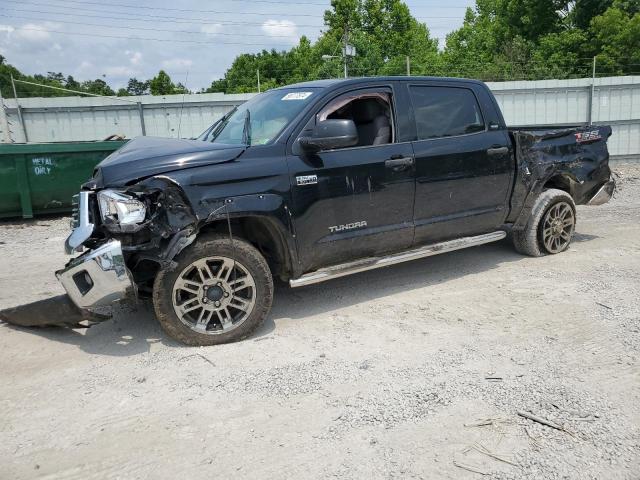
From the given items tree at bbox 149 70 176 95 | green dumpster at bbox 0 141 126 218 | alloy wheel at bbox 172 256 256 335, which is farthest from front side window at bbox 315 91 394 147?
tree at bbox 149 70 176 95

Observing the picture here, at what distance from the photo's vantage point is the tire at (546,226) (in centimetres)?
602

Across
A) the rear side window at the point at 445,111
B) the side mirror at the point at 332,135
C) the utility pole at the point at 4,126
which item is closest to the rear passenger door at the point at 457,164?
the rear side window at the point at 445,111

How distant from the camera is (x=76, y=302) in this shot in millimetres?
3820

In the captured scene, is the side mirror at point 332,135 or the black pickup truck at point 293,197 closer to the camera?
the black pickup truck at point 293,197

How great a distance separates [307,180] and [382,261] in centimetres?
107

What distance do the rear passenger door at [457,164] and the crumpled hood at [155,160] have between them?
A: 179 centimetres

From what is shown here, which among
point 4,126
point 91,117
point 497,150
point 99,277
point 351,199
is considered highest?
point 91,117

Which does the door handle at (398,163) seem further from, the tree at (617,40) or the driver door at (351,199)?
the tree at (617,40)

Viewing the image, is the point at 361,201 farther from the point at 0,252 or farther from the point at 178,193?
the point at 0,252

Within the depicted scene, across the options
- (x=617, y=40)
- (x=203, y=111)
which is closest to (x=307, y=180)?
(x=203, y=111)

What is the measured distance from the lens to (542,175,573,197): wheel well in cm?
623

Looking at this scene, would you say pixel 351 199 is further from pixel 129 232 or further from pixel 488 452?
pixel 488 452

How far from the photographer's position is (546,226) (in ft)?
20.2

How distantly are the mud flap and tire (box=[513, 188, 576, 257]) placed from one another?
453cm
